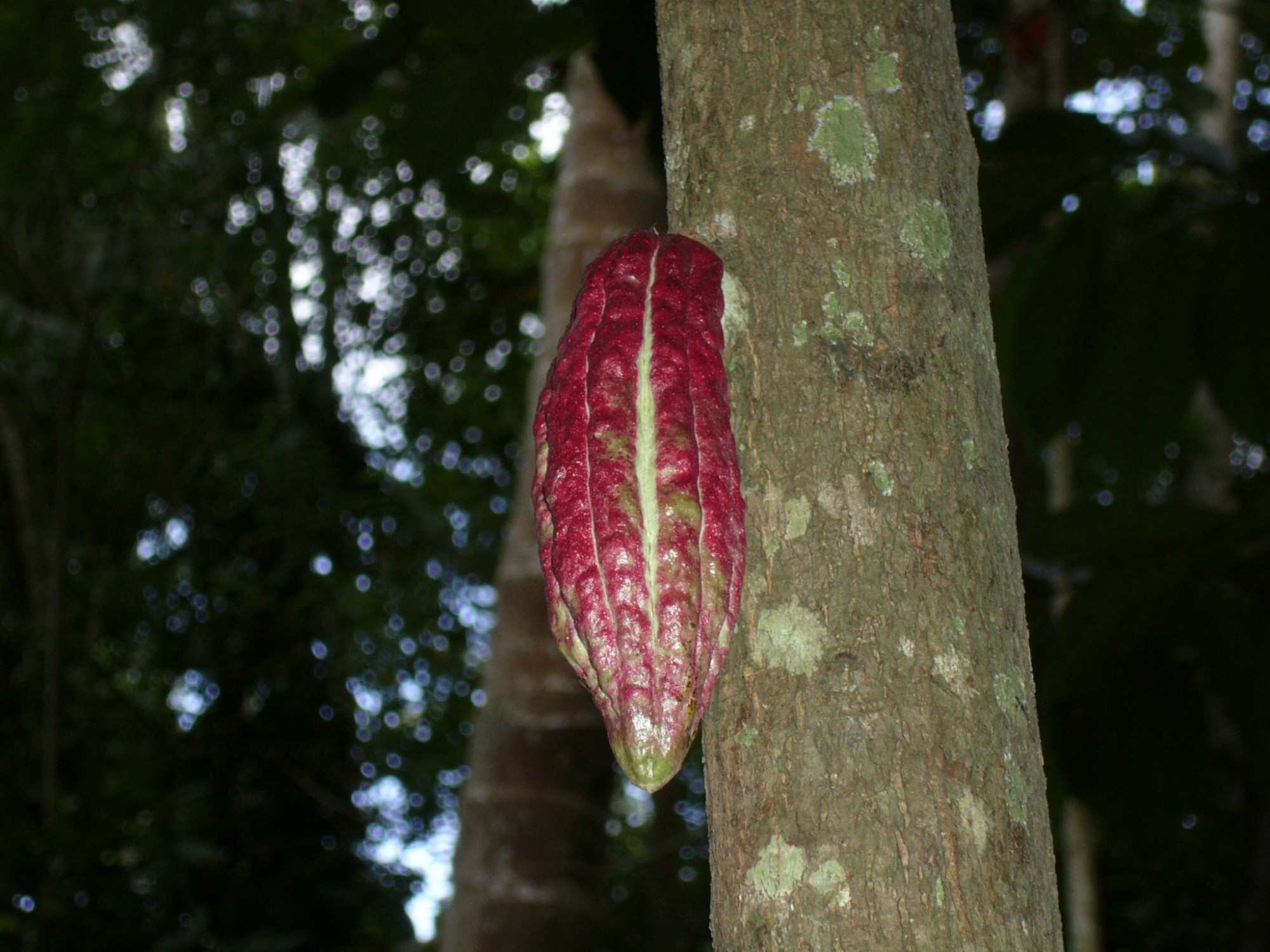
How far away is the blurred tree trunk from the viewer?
1.73 m

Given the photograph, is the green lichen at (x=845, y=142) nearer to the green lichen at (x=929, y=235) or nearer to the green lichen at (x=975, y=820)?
the green lichen at (x=929, y=235)

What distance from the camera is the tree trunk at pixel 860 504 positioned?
19.7 inches

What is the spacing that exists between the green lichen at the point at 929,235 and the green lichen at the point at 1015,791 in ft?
0.84

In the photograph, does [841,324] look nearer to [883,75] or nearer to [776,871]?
[883,75]

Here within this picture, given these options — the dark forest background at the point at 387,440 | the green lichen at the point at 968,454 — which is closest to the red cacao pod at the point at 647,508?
the green lichen at the point at 968,454

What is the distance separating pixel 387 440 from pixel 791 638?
439cm

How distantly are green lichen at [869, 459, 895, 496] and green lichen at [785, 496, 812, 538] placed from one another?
0.11 feet

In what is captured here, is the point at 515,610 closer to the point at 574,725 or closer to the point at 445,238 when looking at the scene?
the point at 574,725

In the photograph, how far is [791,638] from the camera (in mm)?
544

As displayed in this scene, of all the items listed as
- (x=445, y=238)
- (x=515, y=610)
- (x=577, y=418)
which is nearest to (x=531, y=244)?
(x=445, y=238)

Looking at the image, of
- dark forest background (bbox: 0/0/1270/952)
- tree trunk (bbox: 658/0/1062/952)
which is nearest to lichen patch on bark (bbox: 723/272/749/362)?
tree trunk (bbox: 658/0/1062/952)

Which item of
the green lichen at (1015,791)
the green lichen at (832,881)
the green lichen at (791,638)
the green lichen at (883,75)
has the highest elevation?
the green lichen at (883,75)

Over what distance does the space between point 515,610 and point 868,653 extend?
57.1 inches

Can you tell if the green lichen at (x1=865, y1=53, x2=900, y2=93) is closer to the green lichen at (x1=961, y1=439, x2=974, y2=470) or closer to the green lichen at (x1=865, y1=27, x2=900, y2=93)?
the green lichen at (x1=865, y1=27, x2=900, y2=93)
